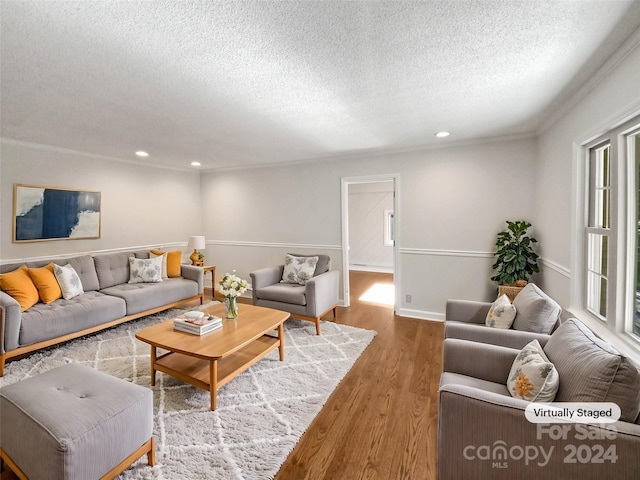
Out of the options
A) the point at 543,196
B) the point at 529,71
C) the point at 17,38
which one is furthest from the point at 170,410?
the point at 543,196

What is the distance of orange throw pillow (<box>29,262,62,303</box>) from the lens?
10.6 ft

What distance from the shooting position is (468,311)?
106 inches

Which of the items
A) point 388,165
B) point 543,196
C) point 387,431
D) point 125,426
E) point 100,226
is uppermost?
point 388,165

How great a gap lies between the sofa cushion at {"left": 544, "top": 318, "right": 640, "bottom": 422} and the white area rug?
5.03 feet

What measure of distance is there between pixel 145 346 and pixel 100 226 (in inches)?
90.3

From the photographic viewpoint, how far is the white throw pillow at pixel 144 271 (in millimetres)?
4258

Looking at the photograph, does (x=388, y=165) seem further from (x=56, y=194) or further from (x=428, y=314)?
(x=56, y=194)

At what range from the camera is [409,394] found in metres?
2.42

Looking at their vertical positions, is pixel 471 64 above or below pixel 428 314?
above

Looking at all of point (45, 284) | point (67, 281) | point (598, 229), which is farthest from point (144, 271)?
point (598, 229)

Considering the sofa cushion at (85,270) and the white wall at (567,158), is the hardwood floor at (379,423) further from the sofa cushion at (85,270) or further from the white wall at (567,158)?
the sofa cushion at (85,270)

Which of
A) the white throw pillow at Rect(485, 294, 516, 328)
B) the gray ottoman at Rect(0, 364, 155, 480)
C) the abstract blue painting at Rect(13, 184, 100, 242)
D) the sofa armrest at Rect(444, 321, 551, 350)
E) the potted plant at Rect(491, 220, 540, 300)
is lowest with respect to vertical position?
the gray ottoman at Rect(0, 364, 155, 480)

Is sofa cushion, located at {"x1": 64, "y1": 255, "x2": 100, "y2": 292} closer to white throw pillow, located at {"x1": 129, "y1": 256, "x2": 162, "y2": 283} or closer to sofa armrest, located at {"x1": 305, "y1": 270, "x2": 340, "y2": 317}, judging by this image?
→ white throw pillow, located at {"x1": 129, "y1": 256, "x2": 162, "y2": 283}

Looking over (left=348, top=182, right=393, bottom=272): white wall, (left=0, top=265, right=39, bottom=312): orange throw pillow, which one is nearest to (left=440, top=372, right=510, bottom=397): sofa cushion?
(left=0, top=265, right=39, bottom=312): orange throw pillow
